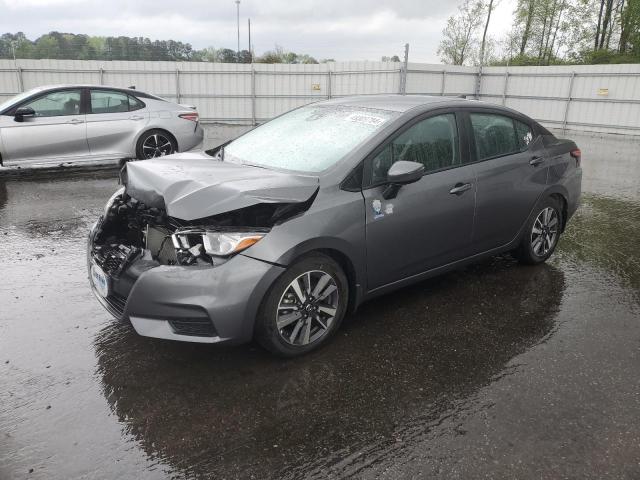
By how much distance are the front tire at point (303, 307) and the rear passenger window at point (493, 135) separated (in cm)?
172

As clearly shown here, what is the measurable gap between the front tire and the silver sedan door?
7.08 m

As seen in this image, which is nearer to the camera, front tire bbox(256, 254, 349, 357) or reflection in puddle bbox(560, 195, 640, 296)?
front tire bbox(256, 254, 349, 357)

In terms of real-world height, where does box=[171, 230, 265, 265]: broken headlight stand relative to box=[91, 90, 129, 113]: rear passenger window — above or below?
below

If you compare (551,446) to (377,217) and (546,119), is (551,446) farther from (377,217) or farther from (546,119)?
(546,119)

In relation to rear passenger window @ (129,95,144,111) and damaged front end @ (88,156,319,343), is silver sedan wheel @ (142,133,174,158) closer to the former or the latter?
rear passenger window @ (129,95,144,111)

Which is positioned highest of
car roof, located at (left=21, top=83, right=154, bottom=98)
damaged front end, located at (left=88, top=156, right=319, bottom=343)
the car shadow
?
car roof, located at (left=21, top=83, right=154, bottom=98)

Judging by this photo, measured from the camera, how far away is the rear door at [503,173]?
13.8 ft

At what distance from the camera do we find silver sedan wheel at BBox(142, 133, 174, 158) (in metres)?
9.48

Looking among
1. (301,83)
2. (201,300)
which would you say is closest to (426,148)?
(201,300)

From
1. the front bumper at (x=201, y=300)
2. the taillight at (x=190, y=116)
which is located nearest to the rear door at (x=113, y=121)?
the taillight at (x=190, y=116)

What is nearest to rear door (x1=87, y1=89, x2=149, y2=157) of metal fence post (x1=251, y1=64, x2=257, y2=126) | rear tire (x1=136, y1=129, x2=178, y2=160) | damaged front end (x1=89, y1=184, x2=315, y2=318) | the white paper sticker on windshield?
rear tire (x1=136, y1=129, x2=178, y2=160)

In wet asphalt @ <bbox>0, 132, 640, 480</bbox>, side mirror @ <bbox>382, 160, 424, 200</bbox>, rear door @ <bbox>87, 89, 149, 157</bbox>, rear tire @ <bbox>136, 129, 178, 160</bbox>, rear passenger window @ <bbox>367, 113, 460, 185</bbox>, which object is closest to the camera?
wet asphalt @ <bbox>0, 132, 640, 480</bbox>

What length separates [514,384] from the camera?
3105 mm

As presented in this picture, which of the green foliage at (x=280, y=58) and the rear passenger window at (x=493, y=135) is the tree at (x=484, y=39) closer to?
Result: the green foliage at (x=280, y=58)
